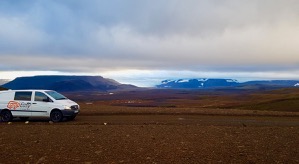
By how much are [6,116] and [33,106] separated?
176 centimetres

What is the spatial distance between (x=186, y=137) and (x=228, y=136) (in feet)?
5.53

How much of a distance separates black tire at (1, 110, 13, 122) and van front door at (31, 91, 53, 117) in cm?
143

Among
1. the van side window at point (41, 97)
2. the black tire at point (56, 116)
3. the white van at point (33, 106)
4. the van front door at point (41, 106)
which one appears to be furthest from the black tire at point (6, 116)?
the black tire at point (56, 116)

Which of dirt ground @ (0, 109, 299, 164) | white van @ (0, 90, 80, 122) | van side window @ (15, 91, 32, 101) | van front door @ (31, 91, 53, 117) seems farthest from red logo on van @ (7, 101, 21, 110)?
dirt ground @ (0, 109, 299, 164)

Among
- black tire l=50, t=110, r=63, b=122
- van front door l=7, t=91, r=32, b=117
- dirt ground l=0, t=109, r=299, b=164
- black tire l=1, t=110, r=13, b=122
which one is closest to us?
dirt ground l=0, t=109, r=299, b=164

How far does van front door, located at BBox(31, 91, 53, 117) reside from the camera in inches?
704

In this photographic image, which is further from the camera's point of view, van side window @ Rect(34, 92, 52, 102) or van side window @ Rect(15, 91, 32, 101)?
van side window @ Rect(15, 91, 32, 101)

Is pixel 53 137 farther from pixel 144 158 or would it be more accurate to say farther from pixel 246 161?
pixel 246 161

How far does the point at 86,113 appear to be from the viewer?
22562mm

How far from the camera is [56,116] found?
1783 cm

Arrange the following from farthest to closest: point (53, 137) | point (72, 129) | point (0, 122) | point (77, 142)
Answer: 1. point (0, 122)
2. point (72, 129)
3. point (53, 137)
4. point (77, 142)

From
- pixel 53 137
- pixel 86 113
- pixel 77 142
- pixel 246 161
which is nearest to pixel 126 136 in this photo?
pixel 77 142

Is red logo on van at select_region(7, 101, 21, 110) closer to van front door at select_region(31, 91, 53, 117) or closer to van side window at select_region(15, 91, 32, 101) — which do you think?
van side window at select_region(15, 91, 32, 101)

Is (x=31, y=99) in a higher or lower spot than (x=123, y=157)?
higher
